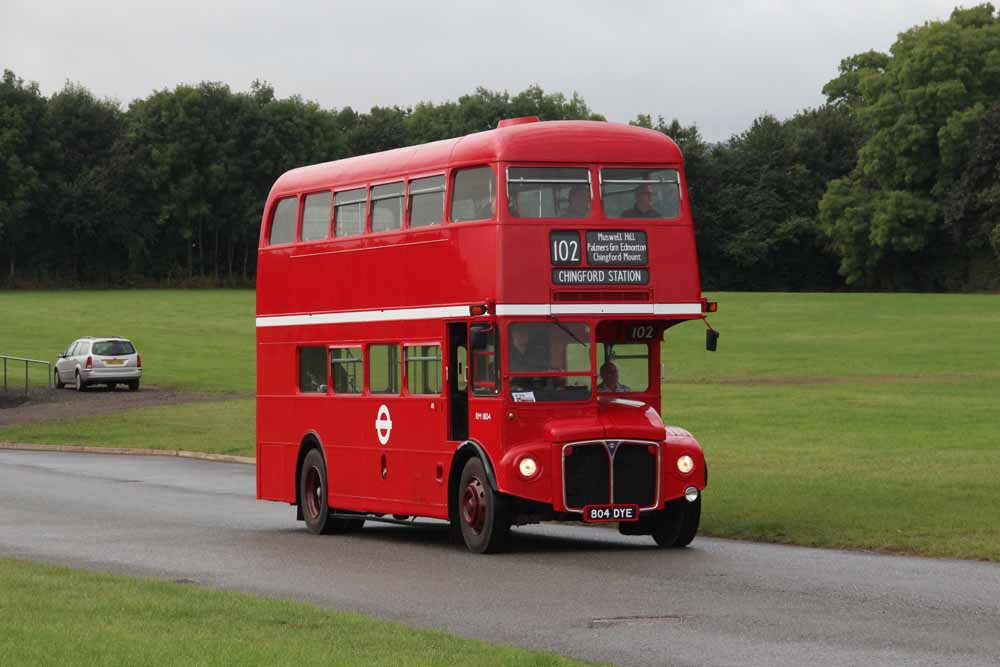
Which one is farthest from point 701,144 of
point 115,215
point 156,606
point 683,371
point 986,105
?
point 156,606

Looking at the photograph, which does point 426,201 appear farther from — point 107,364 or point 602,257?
point 107,364

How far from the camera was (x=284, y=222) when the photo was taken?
22859mm

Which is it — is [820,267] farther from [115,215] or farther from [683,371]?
[683,371]

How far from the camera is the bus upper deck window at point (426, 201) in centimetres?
1908

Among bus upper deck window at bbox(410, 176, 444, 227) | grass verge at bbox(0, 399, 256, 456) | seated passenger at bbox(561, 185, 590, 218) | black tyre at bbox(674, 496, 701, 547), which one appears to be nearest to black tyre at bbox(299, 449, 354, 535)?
bus upper deck window at bbox(410, 176, 444, 227)

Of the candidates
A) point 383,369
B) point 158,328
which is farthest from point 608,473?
point 158,328

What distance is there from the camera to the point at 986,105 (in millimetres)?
103125

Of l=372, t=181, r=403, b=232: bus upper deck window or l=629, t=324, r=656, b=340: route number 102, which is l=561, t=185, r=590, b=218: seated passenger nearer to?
l=629, t=324, r=656, b=340: route number 102

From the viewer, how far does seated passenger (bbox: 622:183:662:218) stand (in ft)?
59.9

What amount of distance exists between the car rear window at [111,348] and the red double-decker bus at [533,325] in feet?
122

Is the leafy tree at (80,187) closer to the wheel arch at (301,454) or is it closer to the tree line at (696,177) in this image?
the tree line at (696,177)

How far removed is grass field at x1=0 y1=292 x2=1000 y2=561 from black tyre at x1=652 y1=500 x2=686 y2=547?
127cm

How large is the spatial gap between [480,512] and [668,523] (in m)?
1.95

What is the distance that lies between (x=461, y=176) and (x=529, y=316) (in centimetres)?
183
